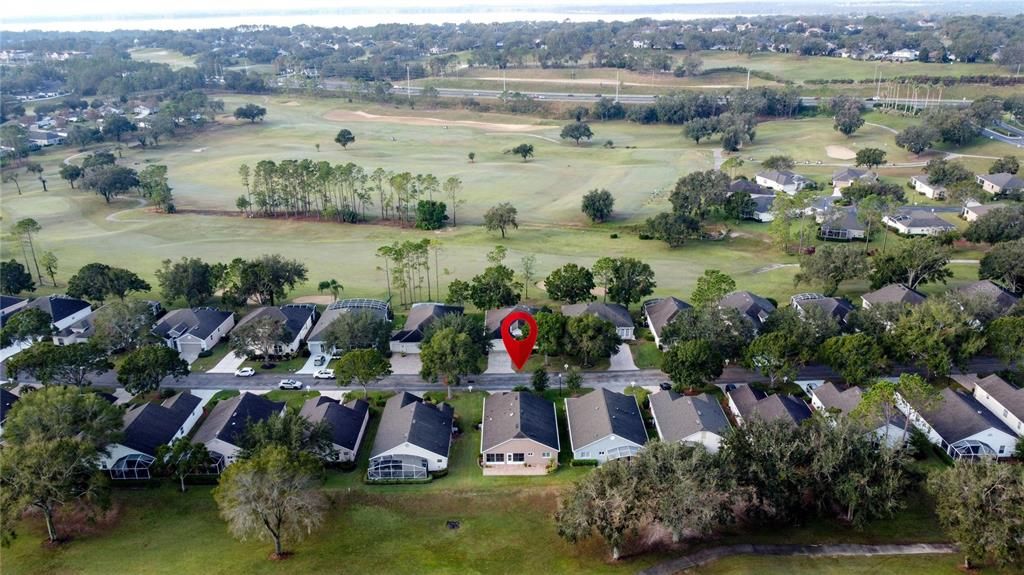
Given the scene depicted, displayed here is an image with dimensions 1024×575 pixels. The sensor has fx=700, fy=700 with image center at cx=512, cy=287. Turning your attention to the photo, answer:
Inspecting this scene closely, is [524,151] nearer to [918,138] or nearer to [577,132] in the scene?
[577,132]

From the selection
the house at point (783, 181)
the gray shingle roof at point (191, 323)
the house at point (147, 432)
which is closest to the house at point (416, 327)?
the house at point (147, 432)

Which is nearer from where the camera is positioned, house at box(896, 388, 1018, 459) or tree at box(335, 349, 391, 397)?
house at box(896, 388, 1018, 459)

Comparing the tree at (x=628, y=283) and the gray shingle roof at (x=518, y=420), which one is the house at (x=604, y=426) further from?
the tree at (x=628, y=283)

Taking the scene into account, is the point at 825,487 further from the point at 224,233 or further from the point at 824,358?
the point at 224,233

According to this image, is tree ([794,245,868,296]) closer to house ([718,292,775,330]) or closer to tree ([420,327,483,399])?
house ([718,292,775,330])

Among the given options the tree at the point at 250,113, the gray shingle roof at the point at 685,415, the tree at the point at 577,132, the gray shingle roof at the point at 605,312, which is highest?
the tree at the point at 250,113

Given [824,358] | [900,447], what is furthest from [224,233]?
[900,447]

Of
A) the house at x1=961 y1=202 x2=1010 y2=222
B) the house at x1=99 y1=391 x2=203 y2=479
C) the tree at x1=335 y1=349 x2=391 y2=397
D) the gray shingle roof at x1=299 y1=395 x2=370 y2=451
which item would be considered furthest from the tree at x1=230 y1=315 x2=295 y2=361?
the house at x1=961 y1=202 x2=1010 y2=222

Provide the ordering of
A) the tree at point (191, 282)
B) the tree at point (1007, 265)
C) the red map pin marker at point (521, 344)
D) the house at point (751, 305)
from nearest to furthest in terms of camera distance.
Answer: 1. the red map pin marker at point (521, 344)
2. the house at point (751, 305)
3. the tree at point (1007, 265)
4. the tree at point (191, 282)
